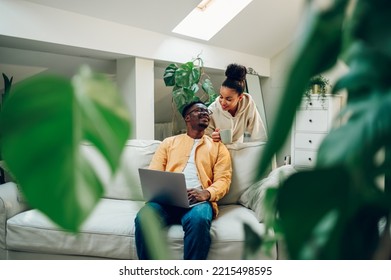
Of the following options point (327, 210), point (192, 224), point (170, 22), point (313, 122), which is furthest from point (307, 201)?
point (170, 22)

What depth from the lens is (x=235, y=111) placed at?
1604mm

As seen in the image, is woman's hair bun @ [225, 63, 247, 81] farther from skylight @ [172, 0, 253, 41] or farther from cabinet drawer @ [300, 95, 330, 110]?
cabinet drawer @ [300, 95, 330, 110]

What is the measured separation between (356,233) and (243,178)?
4.56ft

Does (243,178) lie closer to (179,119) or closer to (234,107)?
(234,107)

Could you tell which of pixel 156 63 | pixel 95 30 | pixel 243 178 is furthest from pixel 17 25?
pixel 243 178

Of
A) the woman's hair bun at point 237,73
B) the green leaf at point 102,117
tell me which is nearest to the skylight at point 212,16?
the woman's hair bun at point 237,73

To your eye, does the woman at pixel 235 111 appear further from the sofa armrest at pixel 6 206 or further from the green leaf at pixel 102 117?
the green leaf at pixel 102 117

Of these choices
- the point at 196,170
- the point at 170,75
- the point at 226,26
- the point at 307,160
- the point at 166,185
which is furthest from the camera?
the point at 226,26

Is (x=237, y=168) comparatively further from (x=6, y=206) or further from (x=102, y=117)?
(x=102, y=117)

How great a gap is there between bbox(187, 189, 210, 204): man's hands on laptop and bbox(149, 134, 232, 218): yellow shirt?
30 mm

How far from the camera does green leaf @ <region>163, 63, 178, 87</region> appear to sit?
2248 millimetres

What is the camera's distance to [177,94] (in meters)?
2.26

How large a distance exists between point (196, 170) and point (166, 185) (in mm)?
416

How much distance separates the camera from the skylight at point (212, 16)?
2.34 metres
